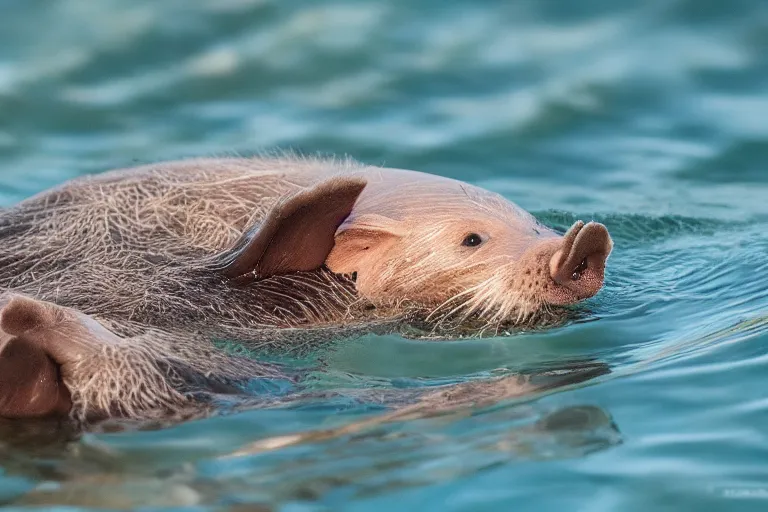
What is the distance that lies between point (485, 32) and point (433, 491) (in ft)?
29.8

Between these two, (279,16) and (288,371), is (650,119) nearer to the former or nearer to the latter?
(279,16)

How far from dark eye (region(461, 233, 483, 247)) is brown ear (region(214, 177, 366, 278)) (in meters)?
0.69

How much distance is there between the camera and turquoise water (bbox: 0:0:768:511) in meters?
4.65

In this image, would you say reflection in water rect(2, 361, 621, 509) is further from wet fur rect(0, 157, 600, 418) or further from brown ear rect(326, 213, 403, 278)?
brown ear rect(326, 213, 403, 278)

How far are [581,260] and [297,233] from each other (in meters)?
1.57

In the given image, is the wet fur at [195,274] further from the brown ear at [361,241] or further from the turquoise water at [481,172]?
the turquoise water at [481,172]

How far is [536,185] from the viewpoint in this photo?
1068 cm

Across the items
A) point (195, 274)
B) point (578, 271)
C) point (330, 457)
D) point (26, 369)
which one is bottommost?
point (330, 457)

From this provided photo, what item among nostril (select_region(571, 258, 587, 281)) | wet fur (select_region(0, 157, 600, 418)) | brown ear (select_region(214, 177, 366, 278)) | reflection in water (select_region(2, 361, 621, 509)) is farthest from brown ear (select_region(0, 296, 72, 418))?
nostril (select_region(571, 258, 587, 281))

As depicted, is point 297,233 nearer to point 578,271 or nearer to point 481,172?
point 578,271

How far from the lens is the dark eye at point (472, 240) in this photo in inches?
277

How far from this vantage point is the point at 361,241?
278 inches

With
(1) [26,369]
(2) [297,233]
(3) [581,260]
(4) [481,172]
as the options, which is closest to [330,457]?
(1) [26,369]

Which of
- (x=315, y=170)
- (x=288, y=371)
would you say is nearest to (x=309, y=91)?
(x=315, y=170)
